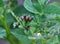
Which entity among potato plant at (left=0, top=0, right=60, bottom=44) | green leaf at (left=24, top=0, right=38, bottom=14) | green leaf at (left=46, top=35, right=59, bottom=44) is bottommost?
green leaf at (left=46, top=35, right=59, bottom=44)

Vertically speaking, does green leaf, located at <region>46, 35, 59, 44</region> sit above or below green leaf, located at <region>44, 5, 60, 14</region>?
below

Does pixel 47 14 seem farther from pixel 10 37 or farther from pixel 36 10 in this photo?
pixel 10 37

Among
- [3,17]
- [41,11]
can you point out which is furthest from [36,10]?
[3,17]

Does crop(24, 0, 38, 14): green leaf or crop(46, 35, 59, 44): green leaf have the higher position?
crop(24, 0, 38, 14): green leaf

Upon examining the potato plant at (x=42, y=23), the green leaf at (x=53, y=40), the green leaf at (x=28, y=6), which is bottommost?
the green leaf at (x=53, y=40)

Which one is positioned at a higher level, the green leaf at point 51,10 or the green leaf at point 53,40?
the green leaf at point 51,10

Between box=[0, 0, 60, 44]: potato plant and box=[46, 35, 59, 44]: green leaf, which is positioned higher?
box=[0, 0, 60, 44]: potato plant

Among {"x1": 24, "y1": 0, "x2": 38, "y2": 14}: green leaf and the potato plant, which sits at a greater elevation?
{"x1": 24, "y1": 0, "x2": 38, "y2": 14}: green leaf

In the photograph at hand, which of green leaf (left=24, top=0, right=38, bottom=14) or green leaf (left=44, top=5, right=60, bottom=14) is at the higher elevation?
green leaf (left=24, top=0, right=38, bottom=14)

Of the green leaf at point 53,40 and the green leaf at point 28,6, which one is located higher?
the green leaf at point 28,6

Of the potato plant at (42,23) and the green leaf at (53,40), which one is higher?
the potato plant at (42,23)

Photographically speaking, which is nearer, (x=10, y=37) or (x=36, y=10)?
(x=36, y=10)
